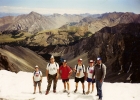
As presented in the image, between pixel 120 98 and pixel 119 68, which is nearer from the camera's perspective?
pixel 120 98

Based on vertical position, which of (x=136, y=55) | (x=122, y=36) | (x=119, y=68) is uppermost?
(x=122, y=36)

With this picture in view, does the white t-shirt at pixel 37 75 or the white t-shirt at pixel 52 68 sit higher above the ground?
the white t-shirt at pixel 52 68

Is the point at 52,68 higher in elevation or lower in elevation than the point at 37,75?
higher

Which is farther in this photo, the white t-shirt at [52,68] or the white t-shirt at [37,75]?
the white t-shirt at [37,75]

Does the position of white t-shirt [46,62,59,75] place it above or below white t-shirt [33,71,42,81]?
above

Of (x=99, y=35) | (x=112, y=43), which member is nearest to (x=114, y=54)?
(x=112, y=43)

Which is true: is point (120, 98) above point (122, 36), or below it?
below

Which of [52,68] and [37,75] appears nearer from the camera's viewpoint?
[52,68]

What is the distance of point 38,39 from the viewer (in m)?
176

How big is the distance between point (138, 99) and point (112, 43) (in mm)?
62737

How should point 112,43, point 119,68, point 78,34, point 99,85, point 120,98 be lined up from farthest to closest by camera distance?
1. point 78,34
2. point 112,43
3. point 119,68
4. point 120,98
5. point 99,85

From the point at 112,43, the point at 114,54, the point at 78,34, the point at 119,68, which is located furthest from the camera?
the point at 78,34

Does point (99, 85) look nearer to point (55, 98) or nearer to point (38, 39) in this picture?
point (55, 98)

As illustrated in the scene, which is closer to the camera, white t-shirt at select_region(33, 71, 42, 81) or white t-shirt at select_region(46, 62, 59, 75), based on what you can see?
white t-shirt at select_region(46, 62, 59, 75)
